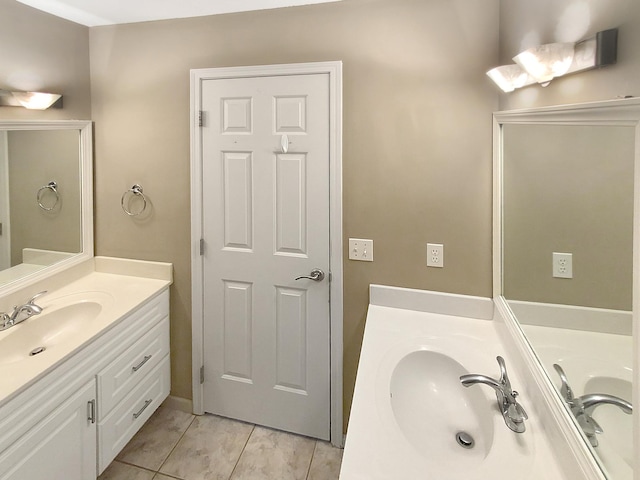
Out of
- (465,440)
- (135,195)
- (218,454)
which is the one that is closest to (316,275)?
(465,440)

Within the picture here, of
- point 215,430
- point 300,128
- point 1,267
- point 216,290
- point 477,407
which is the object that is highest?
point 300,128

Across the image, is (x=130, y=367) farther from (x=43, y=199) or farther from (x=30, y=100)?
(x=30, y=100)

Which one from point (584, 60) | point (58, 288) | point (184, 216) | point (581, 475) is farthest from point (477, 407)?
point (58, 288)

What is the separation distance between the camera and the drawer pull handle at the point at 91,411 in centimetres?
156

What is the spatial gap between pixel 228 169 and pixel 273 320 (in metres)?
0.90

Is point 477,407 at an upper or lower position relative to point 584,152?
lower

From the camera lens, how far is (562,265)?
1002mm

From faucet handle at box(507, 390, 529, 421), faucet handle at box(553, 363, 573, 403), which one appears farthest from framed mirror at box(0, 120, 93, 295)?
faucet handle at box(553, 363, 573, 403)

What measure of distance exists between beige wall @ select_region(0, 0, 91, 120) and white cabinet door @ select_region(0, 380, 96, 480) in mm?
1405

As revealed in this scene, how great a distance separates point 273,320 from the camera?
2.05 meters

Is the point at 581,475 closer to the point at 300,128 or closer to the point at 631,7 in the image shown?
the point at 631,7

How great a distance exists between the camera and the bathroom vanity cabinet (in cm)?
126

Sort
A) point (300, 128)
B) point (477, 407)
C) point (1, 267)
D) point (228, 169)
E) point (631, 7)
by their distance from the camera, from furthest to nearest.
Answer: point (228, 169)
point (300, 128)
point (1, 267)
point (477, 407)
point (631, 7)

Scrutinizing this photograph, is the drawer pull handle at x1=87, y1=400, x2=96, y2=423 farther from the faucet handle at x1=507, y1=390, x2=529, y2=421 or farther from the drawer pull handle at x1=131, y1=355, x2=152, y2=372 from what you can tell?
the faucet handle at x1=507, y1=390, x2=529, y2=421
